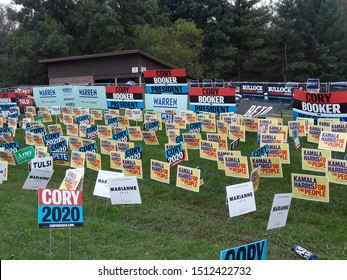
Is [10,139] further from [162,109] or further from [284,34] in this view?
[284,34]

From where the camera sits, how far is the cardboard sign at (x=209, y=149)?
12375 millimetres

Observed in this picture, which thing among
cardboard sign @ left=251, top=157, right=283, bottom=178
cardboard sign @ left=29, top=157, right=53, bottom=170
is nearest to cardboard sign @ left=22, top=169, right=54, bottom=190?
cardboard sign @ left=29, top=157, right=53, bottom=170

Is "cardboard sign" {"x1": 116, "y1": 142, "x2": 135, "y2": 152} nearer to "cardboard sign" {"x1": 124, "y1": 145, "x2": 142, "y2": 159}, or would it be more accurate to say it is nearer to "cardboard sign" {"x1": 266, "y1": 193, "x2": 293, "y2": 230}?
"cardboard sign" {"x1": 124, "y1": 145, "x2": 142, "y2": 159}

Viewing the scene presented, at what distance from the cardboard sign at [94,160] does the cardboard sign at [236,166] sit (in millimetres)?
3565

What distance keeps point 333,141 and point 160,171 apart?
449cm

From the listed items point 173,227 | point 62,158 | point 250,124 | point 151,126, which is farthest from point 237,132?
point 173,227

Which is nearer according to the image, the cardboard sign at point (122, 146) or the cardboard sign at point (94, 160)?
the cardboard sign at point (94, 160)

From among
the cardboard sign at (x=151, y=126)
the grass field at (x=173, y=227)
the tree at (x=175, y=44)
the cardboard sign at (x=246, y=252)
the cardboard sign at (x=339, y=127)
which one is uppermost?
the tree at (x=175, y=44)

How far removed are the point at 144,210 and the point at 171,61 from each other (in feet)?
120

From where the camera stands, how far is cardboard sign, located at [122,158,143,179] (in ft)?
37.2

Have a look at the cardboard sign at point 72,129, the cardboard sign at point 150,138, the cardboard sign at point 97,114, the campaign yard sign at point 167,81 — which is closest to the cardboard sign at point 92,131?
the cardboard sign at point 72,129

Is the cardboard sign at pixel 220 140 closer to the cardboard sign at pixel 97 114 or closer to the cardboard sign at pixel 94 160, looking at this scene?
the cardboard sign at pixel 94 160

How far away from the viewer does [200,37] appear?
49406 millimetres

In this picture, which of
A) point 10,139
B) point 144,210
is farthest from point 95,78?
point 144,210
